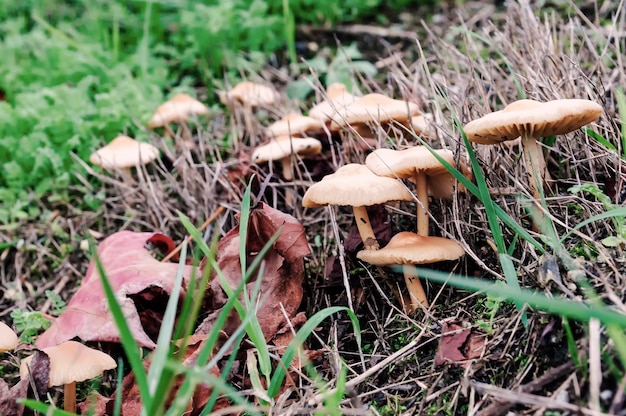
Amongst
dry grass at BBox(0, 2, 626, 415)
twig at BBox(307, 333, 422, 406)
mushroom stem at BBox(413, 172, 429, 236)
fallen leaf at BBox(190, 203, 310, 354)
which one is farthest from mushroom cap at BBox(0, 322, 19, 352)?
mushroom stem at BBox(413, 172, 429, 236)

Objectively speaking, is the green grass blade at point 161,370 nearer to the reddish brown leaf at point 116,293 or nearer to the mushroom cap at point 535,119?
the reddish brown leaf at point 116,293

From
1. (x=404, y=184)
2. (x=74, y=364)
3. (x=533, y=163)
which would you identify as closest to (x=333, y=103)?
(x=404, y=184)

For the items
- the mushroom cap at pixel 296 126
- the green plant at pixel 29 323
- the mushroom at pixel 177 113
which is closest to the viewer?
the green plant at pixel 29 323

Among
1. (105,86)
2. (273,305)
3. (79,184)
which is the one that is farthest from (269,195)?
(105,86)

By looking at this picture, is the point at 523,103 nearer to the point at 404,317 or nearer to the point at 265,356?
the point at 404,317

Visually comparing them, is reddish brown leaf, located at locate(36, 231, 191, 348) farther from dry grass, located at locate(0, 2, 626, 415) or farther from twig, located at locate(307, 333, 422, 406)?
twig, located at locate(307, 333, 422, 406)

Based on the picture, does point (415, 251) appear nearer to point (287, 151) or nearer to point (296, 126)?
point (287, 151)

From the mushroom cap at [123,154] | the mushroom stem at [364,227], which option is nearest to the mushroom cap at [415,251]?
the mushroom stem at [364,227]
